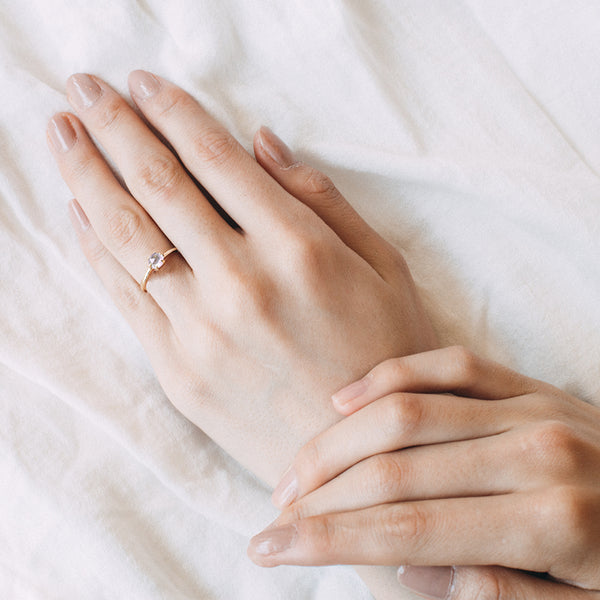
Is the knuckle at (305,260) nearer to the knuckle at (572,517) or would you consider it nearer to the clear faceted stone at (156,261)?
the clear faceted stone at (156,261)

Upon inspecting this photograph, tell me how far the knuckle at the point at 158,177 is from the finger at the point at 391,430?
0.35m

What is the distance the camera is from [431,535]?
0.65 meters

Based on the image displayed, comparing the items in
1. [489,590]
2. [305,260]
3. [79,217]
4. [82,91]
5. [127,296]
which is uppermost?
[82,91]

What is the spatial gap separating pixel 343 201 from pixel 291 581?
1.65 ft

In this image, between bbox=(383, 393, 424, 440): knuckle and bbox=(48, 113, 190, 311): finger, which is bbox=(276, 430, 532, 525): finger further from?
bbox=(48, 113, 190, 311): finger

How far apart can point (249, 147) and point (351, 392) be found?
352mm

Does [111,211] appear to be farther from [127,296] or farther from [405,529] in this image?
[405,529]

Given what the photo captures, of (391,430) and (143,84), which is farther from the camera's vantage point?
(143,84)

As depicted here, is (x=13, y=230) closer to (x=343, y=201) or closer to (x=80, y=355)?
(x=80, y=355)

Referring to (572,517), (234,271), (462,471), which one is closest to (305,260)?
(234,271)

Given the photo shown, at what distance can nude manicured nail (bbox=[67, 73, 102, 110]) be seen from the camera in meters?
0.82

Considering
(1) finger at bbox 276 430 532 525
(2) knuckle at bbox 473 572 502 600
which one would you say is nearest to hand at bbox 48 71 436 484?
(1) finger at bbox 276 430 532 525

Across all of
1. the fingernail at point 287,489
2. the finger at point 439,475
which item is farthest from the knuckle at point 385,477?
the fingernail at point 287,489

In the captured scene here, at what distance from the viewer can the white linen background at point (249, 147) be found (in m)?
0.82
